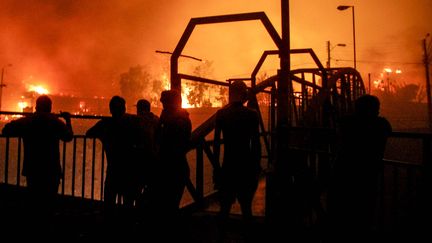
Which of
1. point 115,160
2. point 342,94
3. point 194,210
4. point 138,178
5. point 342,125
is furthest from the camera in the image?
point 342,94

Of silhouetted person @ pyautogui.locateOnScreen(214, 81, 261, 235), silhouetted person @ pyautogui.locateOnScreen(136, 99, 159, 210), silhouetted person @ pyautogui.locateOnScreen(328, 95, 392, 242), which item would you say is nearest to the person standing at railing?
silhouetted person @ pyautogui.locateOnScreen(136, 99, 159, 210)

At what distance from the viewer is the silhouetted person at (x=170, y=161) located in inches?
157

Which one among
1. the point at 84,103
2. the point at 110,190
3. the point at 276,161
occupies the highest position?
the point at 84,103

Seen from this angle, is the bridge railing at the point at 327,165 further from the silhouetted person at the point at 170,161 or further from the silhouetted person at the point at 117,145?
the silhouetted person at the point at 170,161

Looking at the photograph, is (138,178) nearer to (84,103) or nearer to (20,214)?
(20,214)

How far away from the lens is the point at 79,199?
18.6 feet

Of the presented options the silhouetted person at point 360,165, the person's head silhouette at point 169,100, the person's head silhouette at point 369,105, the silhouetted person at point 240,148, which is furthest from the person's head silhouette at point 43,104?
the person's head silhouette at point 369,105

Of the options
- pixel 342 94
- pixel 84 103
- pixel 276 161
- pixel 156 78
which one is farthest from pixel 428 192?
pixel 84 103

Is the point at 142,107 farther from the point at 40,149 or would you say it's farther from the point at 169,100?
the point at 40,149

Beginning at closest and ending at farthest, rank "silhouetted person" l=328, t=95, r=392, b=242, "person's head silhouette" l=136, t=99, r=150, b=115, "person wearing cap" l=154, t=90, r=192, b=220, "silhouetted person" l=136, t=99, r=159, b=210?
"silhouetted person" l=328, t=95, r=392, b=242
"person wearing cap" l=154, t=90, r=192, b=220
"silhouetted person" l=136, t=99, r=159, b=210
"person's head silhouette" l=136, t=99, r=150, b=115

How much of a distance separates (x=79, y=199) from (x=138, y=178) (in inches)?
74.9

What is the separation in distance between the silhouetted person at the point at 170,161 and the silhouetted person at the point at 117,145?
471 millimetres

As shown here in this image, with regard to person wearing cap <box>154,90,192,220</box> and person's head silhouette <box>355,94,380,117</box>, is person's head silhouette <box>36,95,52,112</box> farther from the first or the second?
person's head silhouette <box>355,94,380,117</box>

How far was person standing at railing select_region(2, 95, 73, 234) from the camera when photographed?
13.3 feet
